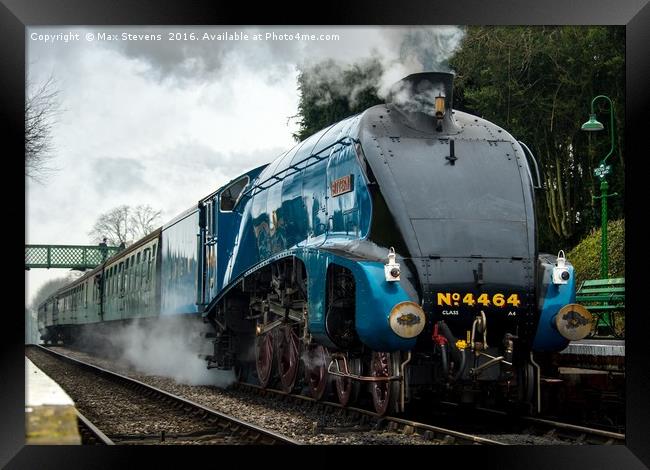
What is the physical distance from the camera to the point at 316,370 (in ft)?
33.9

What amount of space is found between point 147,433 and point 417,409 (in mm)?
3065

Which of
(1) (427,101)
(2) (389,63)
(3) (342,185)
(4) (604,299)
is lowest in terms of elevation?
(4) (604,299)

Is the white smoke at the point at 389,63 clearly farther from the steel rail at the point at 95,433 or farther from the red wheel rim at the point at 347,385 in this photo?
the steel rail at the point at 95,433

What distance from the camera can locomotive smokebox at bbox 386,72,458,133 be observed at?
8852mm

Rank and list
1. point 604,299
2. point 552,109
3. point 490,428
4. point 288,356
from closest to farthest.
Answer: point 490,428, point 604,299, point 288,356, point 552,109

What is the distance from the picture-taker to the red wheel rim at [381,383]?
8398 mm

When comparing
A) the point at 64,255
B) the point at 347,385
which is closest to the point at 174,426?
the point at 347,385

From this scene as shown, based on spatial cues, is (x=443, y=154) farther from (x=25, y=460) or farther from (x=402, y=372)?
(x=25, y=460)

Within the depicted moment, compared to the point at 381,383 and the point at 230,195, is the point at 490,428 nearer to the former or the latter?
the point at 381,383

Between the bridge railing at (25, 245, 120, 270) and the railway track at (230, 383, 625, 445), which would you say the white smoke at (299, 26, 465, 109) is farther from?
the bridge railing at (25, 245, 120, 270)

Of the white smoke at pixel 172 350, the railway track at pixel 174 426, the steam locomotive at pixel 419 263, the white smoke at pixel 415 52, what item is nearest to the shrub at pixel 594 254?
the steam locomotive at pixel 419 263

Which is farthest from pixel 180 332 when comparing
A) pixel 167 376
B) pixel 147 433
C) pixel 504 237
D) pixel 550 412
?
pixel 504 237

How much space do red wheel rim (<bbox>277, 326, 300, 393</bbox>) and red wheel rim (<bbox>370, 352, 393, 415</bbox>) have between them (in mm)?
2040

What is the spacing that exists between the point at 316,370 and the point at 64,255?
4972 millimetres
